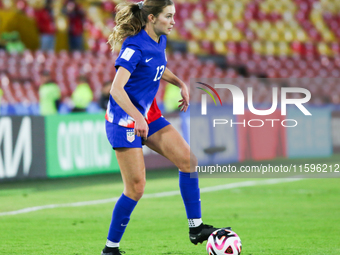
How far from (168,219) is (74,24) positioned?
1278 cm

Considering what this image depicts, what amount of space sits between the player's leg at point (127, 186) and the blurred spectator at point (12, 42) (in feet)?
42.3

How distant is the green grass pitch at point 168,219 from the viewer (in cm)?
511

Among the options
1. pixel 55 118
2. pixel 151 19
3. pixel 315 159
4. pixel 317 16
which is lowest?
pixel 315 159

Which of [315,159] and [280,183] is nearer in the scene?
[280,183]

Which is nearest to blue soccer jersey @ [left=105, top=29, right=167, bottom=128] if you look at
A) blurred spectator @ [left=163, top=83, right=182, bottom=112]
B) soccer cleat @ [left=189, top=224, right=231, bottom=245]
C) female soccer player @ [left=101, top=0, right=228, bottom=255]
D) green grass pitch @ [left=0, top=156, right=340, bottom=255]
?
female soccer player @ [left=101, top=0, right=228, bottom=255]

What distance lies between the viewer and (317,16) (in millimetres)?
28234

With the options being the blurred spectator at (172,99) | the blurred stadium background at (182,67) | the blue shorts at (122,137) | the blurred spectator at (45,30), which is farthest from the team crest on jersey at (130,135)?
the blurred spectator at (45,30)

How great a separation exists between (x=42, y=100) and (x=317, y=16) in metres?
18.6

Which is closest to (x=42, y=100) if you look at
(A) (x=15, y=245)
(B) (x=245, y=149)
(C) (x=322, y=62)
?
(B) (x=245, y=149)

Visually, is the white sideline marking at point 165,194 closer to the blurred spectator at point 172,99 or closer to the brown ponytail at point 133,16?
the brown ponytail at point 133,16

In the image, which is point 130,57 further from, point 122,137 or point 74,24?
point 74,24

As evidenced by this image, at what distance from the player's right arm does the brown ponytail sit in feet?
1.17

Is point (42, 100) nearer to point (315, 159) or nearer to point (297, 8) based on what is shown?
point (315, 159)

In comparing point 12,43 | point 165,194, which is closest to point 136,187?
point 165,194
